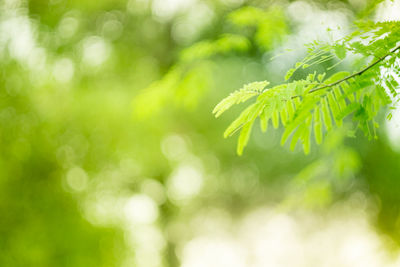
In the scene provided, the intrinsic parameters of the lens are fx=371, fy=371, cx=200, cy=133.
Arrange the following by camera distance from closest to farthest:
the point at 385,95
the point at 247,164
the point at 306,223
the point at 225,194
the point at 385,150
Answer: the point at 385,95 < the point at 385,150 < the point at 247,164 < the point at 225,194 < the point at 306,223

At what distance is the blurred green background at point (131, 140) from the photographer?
15.4ft

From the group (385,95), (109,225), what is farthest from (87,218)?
(385,95)

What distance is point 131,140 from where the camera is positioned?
5379mm

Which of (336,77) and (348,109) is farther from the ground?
(336,77)

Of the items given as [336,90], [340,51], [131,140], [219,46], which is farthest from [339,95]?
[131,140]

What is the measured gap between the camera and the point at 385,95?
1177 millimetres

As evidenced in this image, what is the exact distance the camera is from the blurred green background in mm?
4680

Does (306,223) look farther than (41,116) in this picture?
Yes

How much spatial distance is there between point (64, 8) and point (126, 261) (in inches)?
153

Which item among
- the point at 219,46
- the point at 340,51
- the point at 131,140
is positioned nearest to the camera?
the point at 340,51

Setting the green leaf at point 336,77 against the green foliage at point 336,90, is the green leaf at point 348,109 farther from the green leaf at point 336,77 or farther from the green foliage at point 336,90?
the green leaf at point 336,77

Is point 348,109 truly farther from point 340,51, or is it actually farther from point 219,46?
point 219,46

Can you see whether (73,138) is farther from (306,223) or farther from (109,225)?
(306,223)

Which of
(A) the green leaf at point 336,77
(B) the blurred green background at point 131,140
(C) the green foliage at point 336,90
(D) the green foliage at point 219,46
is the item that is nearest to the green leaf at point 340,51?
(C) the green foliage at point 336,90
